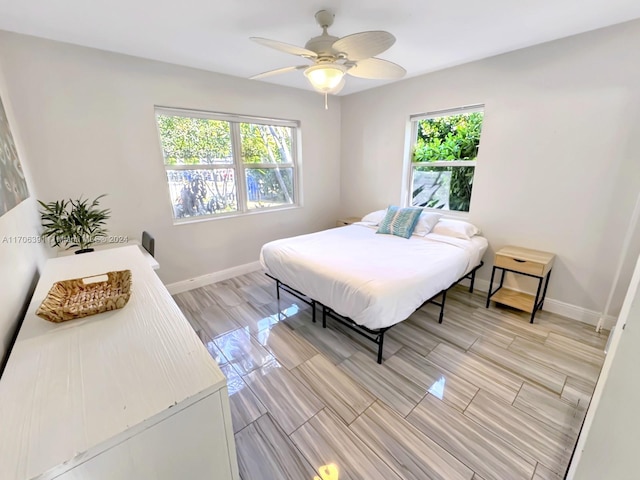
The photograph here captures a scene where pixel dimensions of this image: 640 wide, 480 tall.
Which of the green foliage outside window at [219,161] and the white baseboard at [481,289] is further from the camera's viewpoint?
the green foliage outside window at [219,161]

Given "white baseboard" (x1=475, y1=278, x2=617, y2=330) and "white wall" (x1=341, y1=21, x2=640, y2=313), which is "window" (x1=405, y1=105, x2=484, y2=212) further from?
"white baseboard" (x1=475, y1=278, x2=617, y2=330)

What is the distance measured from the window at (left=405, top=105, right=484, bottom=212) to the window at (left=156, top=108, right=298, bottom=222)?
168 cm

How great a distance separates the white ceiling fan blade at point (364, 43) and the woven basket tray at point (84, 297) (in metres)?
1.74

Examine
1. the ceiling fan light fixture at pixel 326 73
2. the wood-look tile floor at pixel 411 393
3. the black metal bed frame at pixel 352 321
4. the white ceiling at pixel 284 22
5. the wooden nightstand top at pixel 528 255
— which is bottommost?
the wood-look tile floor at pixel 411 393

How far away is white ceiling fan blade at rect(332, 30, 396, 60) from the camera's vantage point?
1461mm

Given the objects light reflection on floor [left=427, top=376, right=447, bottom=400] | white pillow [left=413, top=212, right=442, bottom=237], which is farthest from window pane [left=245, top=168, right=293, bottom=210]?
light reflection on floor [left=427, top=376, right=447, bottom=400]

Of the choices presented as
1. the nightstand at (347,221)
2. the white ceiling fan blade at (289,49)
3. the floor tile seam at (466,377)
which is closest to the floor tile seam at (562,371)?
the floor tile seam at (466,377)

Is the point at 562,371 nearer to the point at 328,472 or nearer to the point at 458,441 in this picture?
the point at 458,441

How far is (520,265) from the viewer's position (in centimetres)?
252

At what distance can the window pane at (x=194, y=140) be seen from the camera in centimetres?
290

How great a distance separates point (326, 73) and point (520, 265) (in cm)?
236

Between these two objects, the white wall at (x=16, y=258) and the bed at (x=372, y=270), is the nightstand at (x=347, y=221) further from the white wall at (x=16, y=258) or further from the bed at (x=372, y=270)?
the white wall at (x=16, y=258)

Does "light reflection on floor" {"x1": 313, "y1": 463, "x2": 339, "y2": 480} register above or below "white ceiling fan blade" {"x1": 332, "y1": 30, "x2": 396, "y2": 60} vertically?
below

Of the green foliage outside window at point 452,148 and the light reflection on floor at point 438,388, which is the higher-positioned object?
the green foliage outside window at point 452,148
